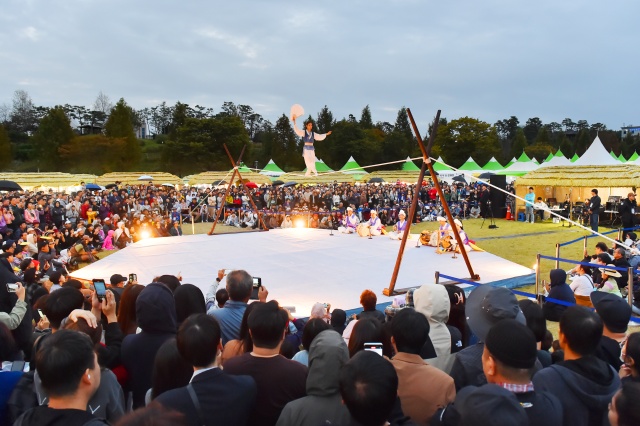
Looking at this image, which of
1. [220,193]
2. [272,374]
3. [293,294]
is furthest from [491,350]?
[220,193]

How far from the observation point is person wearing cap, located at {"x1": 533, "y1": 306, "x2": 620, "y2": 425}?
7.83 ft

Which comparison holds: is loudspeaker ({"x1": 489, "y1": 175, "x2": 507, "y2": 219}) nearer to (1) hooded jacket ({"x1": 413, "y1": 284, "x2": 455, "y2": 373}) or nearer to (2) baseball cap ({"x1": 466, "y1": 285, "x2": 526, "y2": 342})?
(1) hooded jacket ({"x1": 413, "y1": 284, "x2": 455, "y2": 373})

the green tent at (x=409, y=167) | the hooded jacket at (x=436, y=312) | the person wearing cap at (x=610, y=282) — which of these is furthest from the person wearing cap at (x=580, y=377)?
the green tent at (x=409, y=167)

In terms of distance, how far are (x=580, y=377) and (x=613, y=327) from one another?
1174 mm

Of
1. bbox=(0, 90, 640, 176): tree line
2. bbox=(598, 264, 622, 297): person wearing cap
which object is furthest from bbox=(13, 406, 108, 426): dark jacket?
bbox=(0, 90, 640, 176): tree line

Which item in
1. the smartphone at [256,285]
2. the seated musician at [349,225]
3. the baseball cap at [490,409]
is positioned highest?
the baseball cap at [490,409]

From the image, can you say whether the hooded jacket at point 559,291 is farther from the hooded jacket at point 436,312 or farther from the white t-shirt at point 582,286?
the hooded jacket at point 436,312

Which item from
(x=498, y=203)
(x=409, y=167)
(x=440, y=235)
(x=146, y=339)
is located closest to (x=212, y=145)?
(x=409, y=167)

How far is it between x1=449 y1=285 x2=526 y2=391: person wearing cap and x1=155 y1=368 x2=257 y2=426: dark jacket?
1.28m

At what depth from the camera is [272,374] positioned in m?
2.61

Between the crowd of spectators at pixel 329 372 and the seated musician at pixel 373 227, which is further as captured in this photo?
the seated musician at pixel 373 227

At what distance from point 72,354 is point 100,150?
6031cm

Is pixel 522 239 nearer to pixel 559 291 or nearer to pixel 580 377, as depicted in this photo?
pixel 559 291

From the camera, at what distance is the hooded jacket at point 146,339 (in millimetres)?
3117
